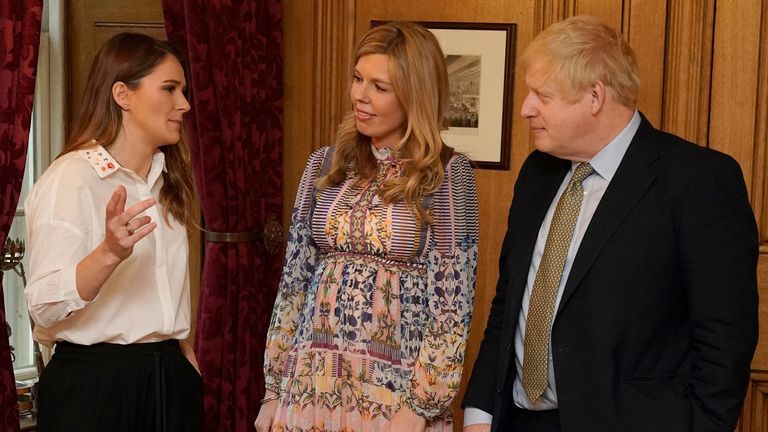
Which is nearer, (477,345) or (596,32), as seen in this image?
(596,32)

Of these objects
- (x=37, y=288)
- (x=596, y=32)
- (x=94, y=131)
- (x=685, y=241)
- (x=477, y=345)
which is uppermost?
(x=596, y=32)

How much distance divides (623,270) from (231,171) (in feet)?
6.49

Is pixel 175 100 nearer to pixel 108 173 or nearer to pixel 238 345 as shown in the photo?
pixel 108 173

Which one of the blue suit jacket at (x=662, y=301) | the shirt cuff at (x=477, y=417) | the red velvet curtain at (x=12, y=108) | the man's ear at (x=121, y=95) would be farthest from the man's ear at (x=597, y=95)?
the red velvet curtain at (x=12, y=108)

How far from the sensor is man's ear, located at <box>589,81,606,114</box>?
7.66ft

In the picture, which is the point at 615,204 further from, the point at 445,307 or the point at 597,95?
the point at 445,307

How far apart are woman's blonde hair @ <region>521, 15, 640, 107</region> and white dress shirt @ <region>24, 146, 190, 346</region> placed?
106 centimetres

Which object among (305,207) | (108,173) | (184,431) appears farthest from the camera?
(305,207)

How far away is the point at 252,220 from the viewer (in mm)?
3996

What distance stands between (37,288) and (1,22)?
77 centimetres

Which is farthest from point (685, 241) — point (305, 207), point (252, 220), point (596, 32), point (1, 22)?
point (252, 220)

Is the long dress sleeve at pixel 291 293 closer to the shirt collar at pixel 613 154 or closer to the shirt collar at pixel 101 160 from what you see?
the shirt collar at pixel 101 160

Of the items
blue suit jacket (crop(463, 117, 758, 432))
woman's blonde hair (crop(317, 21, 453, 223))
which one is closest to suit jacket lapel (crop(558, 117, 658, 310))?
blue suit jacket (crop(463, 117, 758, 432))

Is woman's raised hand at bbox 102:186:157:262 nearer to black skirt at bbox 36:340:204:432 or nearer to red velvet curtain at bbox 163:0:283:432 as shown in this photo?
black skirt at bbox 36:340:204:432
